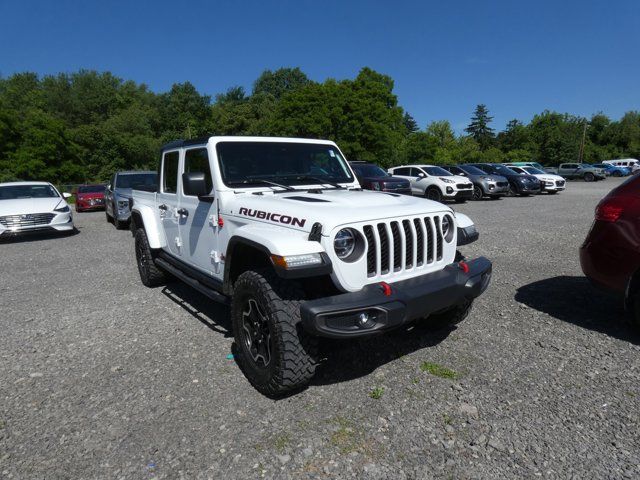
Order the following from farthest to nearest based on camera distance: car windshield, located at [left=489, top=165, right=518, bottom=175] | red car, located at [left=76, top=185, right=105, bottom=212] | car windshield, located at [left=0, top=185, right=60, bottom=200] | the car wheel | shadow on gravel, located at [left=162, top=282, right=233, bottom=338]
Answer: car windshield, located at [left=489, top=165, right=518, bottom=175] → red car, located at [left=76, top=185, right=105, bottom=212] → the car wheel → car windshield, located at [left=0, top=185, right=60, bottom=200] → shadow on gravel, located at [left=162, top=282, right=233, bottom=338]

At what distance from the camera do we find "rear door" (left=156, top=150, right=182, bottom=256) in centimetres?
466

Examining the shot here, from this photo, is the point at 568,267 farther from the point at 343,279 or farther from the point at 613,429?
the point at 343,279

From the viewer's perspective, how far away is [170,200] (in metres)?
4.82

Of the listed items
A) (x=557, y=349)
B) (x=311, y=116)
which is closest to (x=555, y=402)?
(x=557, y=349)

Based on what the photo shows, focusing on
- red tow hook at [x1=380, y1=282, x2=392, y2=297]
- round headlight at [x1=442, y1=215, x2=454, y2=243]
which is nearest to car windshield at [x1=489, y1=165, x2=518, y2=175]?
round headlight at [x1=442, y1=215, x2=454, y2=243]

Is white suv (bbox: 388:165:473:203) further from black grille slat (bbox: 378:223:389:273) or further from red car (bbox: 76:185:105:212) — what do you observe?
black grille slat (bbox: 378:223:389:273)

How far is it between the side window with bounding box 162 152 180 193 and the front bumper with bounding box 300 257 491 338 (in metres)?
2.86

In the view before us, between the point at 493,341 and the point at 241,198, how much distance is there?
8.72 ft

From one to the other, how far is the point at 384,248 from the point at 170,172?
10.2 ft

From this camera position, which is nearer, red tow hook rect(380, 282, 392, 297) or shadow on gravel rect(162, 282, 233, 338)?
red tow hook rect(380, 282, 392, 297)

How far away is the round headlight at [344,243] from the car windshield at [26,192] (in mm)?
11173

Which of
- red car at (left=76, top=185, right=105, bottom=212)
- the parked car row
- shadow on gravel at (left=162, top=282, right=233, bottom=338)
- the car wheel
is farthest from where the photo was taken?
red car at (left=76, top=185, right=105, bottom=212)

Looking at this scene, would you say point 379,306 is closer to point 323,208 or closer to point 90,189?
point 323,208

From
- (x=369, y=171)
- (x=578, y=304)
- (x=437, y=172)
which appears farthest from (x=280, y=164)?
(x=437, y=172)
